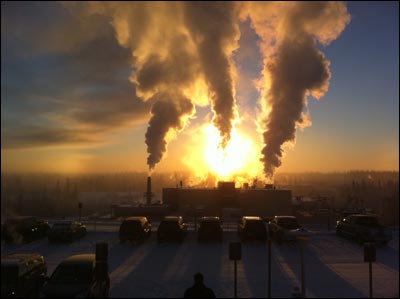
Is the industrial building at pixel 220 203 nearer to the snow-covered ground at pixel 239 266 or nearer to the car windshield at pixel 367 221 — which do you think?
the snow-covered ground at pixel 239 266

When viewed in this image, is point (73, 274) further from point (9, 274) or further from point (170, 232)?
point (170, 232)

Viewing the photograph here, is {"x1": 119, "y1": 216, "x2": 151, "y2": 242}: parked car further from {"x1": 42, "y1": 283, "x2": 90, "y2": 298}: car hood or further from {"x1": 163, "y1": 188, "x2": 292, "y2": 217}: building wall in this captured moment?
{"x1": 163, "y1": 188, "x2": 292, "y2": 217}: building wall

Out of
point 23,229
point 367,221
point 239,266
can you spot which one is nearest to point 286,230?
point 367,221

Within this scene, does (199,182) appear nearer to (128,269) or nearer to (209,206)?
(209,206)

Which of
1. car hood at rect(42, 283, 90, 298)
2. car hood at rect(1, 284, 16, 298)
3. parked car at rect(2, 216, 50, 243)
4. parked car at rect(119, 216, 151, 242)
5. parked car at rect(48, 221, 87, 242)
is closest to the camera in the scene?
car hood at rect(1, 284, 16, 298)

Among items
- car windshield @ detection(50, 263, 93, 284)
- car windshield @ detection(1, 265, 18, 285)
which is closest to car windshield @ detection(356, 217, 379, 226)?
car windshield @ detection(50, 263, 93, 284)

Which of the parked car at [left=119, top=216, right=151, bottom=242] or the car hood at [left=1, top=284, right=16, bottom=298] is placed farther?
the parked car at [left=119, top=216, right=151, bottom=242]

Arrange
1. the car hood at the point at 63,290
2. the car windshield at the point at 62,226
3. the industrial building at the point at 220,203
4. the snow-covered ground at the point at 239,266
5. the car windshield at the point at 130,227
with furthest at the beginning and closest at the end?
the industrial building at the point at 220,203
the car windshield at the point at 62,226
the car windshield at the point at 130,227
the snow-covered ground at the point at 239,266
the car hood at the point at 63,290

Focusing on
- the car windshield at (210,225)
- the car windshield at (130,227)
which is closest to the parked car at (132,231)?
the car windshield at (130,227)
